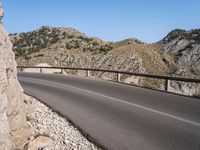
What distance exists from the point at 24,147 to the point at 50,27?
113 m

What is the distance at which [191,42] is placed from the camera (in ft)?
269

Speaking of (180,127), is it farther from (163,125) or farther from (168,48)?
(168,48)

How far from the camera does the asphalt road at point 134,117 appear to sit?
30.2 ft

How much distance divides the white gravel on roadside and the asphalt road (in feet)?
0.99

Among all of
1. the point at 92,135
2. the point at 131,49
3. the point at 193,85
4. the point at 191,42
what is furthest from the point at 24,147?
the point at 191,42

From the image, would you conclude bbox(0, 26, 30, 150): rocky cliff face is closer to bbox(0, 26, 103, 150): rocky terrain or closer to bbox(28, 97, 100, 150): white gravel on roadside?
bbox(0, 26, 103, 150): rocky terrain

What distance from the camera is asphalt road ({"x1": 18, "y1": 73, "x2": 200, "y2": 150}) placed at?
30.2 feet

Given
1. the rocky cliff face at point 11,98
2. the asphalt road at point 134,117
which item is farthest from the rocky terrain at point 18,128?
the asphalt road at point 134,117

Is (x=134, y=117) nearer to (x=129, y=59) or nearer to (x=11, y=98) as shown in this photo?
(x=11, y=98)

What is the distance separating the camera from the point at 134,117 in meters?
12.2

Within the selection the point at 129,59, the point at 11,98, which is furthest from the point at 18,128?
the point at 129,59

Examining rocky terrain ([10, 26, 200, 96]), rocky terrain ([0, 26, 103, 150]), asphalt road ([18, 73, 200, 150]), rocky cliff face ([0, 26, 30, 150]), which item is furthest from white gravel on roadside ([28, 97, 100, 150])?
rocky terrain ([10, 26, 200, 96])

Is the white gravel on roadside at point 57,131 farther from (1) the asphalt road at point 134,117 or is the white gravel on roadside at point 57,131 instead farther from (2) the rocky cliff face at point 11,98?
(2) the rocky cliff face at point 11,98

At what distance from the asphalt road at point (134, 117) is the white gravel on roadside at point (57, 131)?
0.99 ft
